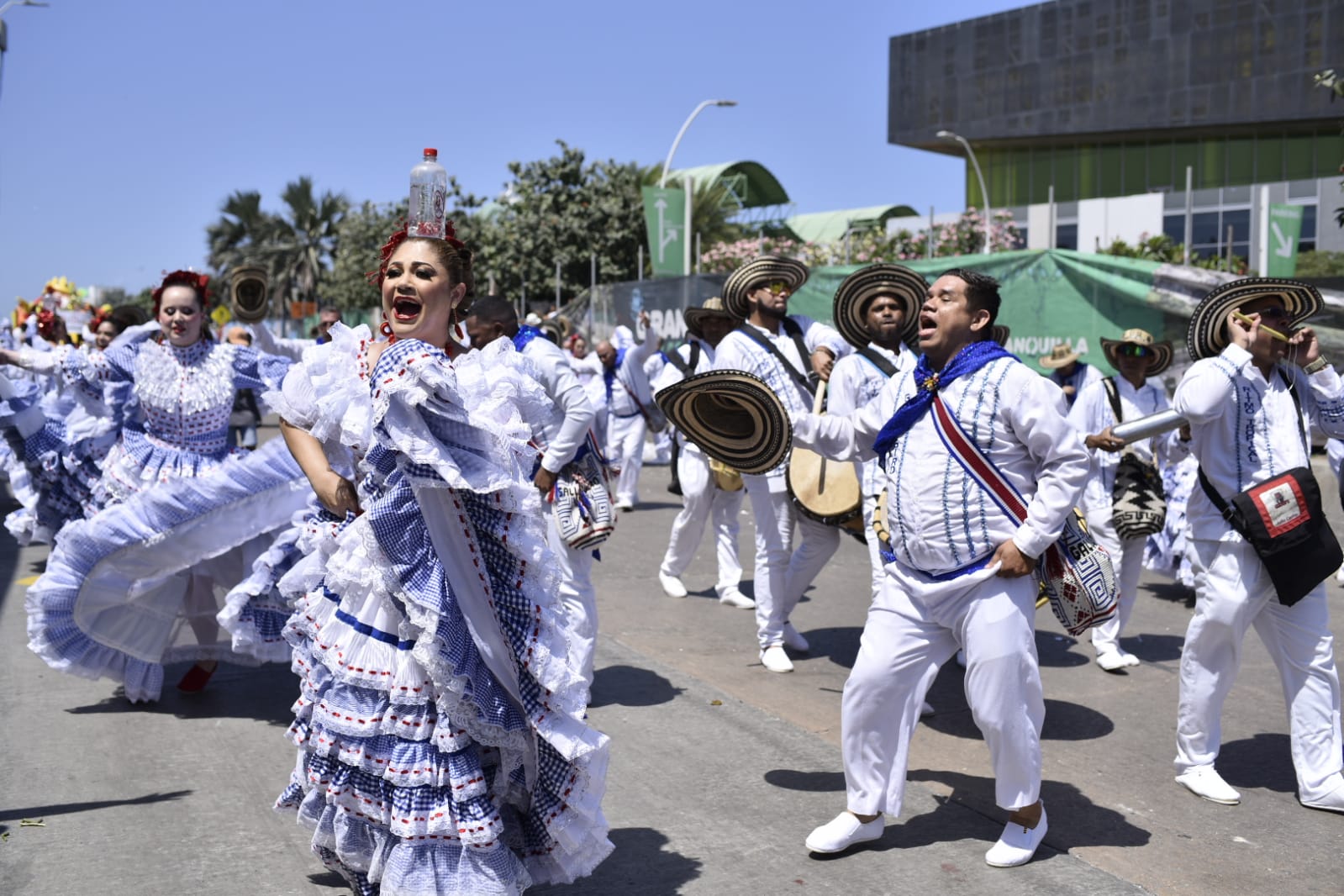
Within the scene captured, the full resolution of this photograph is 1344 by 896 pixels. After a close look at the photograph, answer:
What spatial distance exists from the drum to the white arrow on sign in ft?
35.1

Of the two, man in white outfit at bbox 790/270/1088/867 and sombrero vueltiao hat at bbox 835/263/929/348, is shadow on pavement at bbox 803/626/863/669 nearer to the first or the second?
sombrero vueltiao hat at bbox 835/263/929/348

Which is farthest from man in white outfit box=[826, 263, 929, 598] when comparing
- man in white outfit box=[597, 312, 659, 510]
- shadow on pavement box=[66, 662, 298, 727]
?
man in white outfit box=[597, 312, 659, 510]

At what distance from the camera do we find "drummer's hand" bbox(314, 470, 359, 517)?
12.2ft

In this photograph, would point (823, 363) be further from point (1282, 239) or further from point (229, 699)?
point (1282, 239)

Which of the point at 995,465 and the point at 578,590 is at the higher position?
the point at 995,465

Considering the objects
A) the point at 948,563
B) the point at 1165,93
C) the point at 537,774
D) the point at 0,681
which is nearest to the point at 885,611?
the point at 948,563

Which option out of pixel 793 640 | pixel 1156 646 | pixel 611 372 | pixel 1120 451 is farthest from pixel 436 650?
Answer: pixel 611 372

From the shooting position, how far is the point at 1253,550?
5.20 metres

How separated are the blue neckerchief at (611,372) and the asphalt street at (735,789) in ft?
27.5

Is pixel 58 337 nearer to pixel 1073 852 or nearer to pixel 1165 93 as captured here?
pixel 1073 852

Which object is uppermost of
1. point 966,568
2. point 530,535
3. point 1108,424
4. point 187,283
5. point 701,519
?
point 187,283

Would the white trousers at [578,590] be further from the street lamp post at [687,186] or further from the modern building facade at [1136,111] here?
the modern building facade at [1136,111]

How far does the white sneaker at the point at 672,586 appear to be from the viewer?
9.53 meters

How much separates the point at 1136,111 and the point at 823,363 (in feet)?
191
